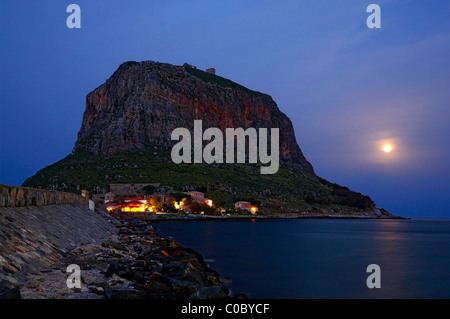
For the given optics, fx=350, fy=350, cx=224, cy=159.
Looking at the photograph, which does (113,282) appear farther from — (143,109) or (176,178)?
(143,109)

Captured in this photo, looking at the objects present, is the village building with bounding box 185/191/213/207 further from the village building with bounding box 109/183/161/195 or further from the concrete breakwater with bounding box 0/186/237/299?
the concrete breakwater with bounding box 0/186/237/299

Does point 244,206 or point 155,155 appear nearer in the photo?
point 244,206

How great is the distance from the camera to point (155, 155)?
148 m

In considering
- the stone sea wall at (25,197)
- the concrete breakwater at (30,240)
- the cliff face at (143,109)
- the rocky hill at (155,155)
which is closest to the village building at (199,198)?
the rocky hill at (155,155)

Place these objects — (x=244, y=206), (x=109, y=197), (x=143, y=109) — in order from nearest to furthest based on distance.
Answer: (x=109, y=197) → (x=244, y=206) → (x=143, y=109)

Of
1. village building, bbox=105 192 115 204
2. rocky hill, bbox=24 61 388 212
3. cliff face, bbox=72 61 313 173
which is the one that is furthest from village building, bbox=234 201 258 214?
village building, bbox=105 192 115 204

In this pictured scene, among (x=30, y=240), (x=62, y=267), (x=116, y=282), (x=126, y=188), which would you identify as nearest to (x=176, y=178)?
(x=126, y=188)

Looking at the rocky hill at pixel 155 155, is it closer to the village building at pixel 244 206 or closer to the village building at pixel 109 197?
the village building at pixel 244 206

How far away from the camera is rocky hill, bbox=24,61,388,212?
130 meters

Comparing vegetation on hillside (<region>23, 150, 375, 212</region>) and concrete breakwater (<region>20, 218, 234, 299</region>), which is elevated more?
vegetation on hillside (<region>23, 150, 375, 212</region>)

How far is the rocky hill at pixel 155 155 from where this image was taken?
130 metres

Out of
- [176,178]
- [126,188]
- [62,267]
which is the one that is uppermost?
[176,178]
